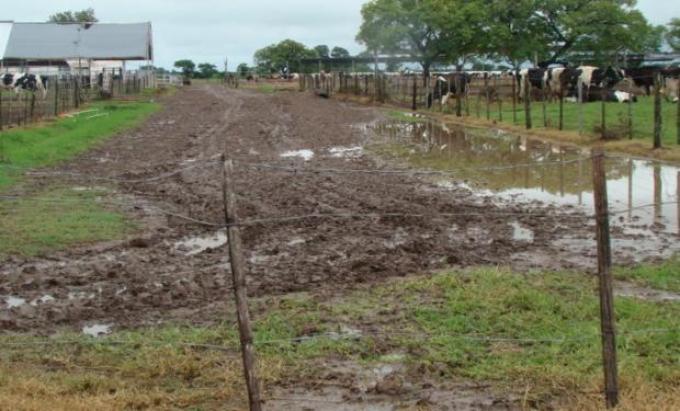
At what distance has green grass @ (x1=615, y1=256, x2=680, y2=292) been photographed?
25.9ft

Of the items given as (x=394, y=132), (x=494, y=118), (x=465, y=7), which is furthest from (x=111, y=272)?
(x=465, y=7)

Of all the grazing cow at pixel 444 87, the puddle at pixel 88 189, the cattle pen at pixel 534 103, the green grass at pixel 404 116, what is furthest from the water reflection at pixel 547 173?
the grazing cow at pixel 444 87

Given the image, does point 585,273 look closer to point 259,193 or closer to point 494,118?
point 259,193

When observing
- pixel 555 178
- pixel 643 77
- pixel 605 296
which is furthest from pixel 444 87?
pixel 605 296

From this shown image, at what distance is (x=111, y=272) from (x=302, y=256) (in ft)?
6.85

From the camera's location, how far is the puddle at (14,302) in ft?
24.8

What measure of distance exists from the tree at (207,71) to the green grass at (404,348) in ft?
405

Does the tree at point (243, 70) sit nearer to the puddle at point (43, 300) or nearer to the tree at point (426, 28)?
the tree at point (426, 28)

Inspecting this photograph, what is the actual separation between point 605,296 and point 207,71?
5135 inches

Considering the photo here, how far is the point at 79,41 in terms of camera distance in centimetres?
6244

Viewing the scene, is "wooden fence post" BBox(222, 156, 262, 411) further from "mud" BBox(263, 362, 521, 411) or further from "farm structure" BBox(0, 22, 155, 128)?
"farm structure" BBox(0, 22, 155, 128)

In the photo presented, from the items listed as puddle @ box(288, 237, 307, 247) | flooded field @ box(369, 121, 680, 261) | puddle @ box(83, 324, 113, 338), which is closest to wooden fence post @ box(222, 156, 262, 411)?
puddle @ box(83, 324, 113, 338)

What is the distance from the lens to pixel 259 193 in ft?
45.1

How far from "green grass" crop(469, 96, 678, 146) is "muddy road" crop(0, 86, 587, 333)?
7.22 m
